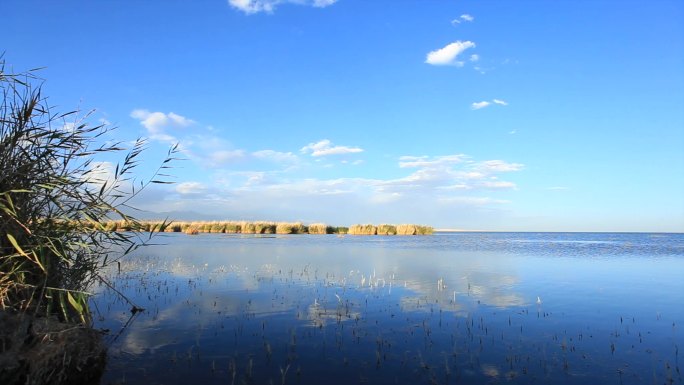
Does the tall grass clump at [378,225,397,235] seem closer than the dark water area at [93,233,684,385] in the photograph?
No

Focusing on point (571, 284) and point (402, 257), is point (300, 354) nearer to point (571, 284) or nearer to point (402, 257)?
point (571, 284)

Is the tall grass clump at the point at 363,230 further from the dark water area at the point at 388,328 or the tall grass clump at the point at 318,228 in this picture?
the dark water area at the point at 388,328

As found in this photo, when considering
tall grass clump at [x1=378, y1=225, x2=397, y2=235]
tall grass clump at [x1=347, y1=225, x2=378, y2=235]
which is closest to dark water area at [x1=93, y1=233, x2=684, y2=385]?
tall grass clump at [x1=347, y1=225, x2=378, y2=235]

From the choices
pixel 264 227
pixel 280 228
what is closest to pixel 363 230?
pixel 280 228

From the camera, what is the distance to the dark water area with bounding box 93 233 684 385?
8.27 meters

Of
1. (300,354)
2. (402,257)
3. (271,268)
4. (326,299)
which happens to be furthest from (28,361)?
(402,257)

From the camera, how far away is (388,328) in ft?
38.0

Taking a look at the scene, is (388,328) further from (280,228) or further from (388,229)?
(388,229)

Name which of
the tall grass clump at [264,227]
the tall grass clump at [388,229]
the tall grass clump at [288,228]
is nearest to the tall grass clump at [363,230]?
the tall grass clump at [388,229]

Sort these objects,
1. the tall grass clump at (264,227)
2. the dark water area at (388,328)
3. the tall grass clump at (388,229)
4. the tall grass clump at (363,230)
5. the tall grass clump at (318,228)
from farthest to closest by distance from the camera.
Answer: the tall grass clump at (388,229) → the tall grass clump at (363,230) → the tall grass clump at (318,228) → the tall grass clump at (264,227) → the dark water area at (388,328)

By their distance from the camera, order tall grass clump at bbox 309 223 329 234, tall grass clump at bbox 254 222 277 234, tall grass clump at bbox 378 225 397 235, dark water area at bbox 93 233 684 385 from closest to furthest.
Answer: dark water area at bbox 93 233 684 385 < tall grass clump at bbox 254 222 277 234 < tall grass clump at bbox 309 223 329 234 < tall grass clump at bbox 378 225 397 235

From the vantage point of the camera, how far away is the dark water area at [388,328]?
827cm

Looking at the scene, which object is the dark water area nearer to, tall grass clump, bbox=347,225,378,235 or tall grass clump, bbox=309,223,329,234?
tall grass clump, bbox=309,223,329,234

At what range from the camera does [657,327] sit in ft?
39.5
